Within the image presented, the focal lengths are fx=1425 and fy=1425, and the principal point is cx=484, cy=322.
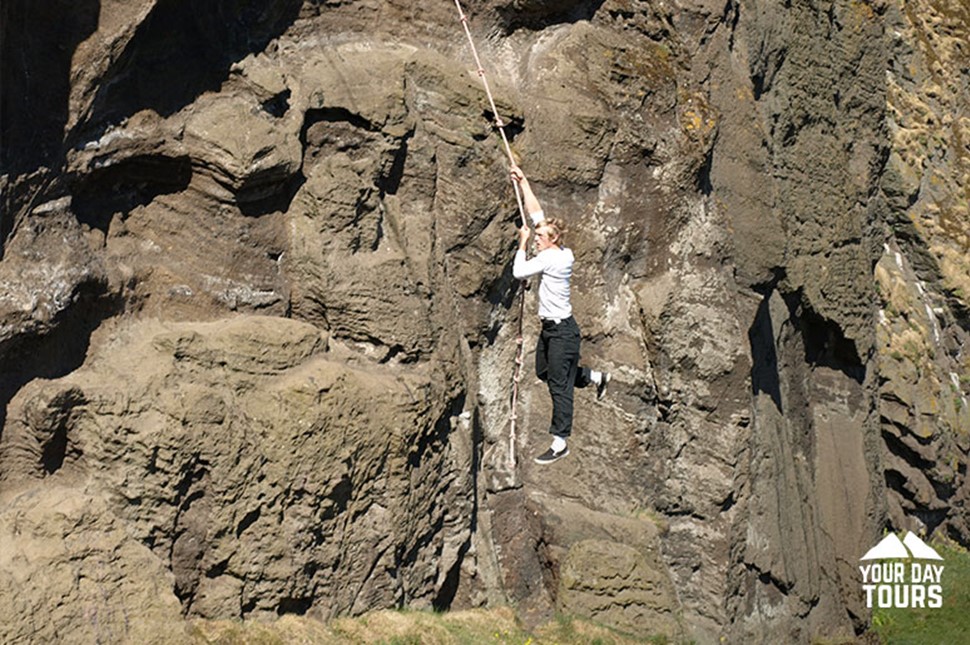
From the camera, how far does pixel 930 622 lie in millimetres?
20406

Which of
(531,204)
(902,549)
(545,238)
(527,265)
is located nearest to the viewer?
(527,265)

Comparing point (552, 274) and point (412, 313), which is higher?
point (552, 274)

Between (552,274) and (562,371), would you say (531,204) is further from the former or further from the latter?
(562,371)

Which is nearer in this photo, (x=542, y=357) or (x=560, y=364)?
(x=560, y=364)

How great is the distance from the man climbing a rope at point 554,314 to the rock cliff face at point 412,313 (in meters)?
0.94

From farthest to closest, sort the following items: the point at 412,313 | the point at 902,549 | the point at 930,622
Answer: the point at 902,549, the point at 930,622, the point at 412,313

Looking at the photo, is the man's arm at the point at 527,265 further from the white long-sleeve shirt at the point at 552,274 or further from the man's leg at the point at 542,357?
the man's leg at the point at 542,357

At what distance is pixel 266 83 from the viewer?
13281 mm

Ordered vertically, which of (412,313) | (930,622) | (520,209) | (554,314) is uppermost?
(520,209)

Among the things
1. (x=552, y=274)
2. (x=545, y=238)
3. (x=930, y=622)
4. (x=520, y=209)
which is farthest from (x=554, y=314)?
(x=930, y=622)

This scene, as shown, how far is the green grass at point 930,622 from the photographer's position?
19.9 meters

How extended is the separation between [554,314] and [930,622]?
9.56m

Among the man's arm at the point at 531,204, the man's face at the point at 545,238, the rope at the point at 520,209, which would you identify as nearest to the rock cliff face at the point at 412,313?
the rope at the point at 520,209

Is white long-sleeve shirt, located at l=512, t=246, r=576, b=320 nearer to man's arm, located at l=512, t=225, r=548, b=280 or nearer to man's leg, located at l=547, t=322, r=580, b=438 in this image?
man's arm, located at l=512, t=225, r=548, b=280
